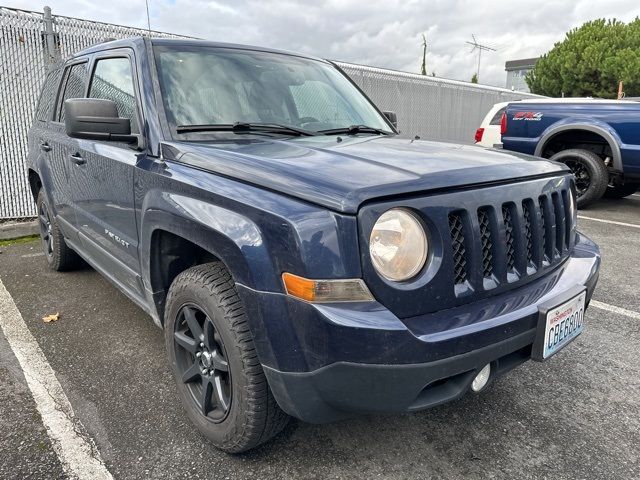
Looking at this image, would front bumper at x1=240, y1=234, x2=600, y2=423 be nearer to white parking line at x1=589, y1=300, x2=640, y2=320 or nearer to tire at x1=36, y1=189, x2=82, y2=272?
white parking line at x1=589, y1=300, x2=640, y2=320

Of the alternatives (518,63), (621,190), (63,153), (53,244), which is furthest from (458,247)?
(518,63)

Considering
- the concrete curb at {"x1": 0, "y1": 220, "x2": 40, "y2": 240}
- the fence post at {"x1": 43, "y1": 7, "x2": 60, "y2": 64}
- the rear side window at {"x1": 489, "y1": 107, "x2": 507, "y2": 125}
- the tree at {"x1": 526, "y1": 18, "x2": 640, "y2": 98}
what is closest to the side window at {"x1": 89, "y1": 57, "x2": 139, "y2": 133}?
the concrete curb at {"x1": 0, "y1": 220, "x2": 40, "y2": 240}

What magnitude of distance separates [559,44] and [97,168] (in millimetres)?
33621

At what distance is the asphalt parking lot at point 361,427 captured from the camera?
2.03 m

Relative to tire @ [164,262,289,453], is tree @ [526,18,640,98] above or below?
above

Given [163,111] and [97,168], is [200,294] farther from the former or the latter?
[97,168]

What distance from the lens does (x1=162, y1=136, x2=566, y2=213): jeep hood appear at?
1628 mm

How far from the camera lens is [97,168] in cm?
293

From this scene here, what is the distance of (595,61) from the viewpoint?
27531 mm

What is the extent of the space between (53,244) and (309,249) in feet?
12.1

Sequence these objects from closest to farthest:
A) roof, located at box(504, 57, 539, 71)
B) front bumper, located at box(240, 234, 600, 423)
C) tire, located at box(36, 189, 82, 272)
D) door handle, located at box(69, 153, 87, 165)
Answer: front bumper, located at box(240, 234, 600, 423)
door handle, located at box(69, 153, 87, 165)
tire, located at box(36, 189, 82, 272)
roof, located at box(504, 57, 539, 71)

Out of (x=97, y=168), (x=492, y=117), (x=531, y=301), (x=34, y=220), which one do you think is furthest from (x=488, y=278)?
(x=492, y=117)

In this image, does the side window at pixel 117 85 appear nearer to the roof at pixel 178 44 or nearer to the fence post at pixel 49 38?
the roof at pixel 178 44

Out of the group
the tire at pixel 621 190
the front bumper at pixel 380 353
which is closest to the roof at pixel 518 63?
the tire at pixel 621 190
